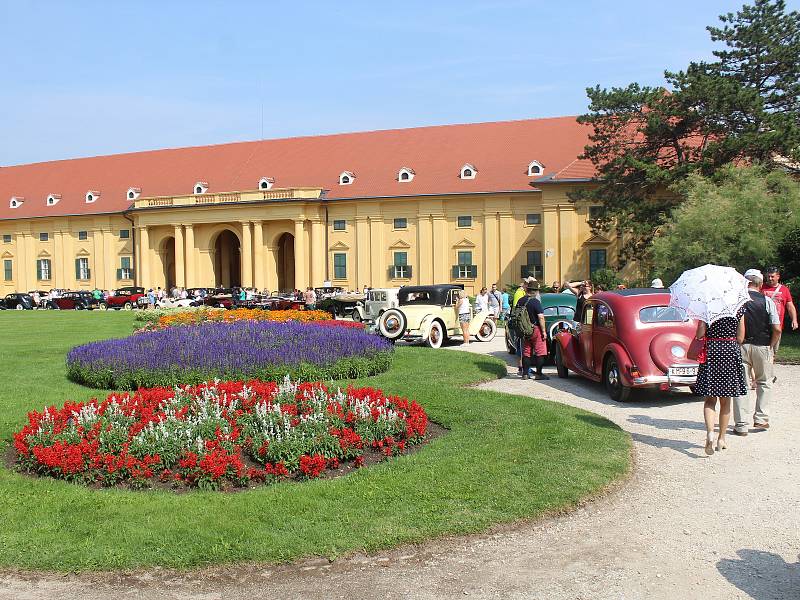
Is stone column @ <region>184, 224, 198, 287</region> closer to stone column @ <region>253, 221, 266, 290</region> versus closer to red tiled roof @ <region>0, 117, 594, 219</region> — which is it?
red tiled roof @ <region>0, 117, 594, 219</region>

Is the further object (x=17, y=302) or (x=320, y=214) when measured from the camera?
(x=17, y=302)

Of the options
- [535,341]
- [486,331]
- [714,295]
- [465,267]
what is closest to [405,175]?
[465,267]

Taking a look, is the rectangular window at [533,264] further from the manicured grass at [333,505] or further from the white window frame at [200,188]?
the manicured grass at [333,505]

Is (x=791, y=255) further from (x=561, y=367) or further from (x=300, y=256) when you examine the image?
(x=300, y=256)

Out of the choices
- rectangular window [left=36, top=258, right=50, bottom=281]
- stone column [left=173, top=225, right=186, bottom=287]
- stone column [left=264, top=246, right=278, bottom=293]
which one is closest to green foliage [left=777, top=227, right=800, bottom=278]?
stone column [left=264, top=246, right=278, bottom=293]

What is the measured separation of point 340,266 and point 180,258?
1251 cm

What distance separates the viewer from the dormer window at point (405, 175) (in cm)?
5100

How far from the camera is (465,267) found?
1965 inches

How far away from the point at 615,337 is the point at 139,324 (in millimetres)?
16816

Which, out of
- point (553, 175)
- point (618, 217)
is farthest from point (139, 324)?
point (553, 175)

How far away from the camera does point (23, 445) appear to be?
8.20 m

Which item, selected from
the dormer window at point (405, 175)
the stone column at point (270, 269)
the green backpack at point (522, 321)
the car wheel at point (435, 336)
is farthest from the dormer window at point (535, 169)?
the green backpack at point (522, 321)

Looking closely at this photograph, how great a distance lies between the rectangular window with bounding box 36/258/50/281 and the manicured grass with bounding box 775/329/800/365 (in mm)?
56660

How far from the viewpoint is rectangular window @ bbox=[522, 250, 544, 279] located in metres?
47.1
